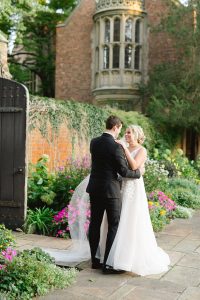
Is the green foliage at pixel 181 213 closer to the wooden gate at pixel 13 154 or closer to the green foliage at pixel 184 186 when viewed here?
the green foliage at pixel 184 186

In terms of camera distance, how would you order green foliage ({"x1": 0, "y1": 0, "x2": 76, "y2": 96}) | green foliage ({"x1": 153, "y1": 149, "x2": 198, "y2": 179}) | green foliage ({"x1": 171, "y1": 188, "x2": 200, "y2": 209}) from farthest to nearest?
green foliage ({"x1": 0, "y1": 0, "x2": 76, "y2": 96})
green foliage ({"x1": 153, "y1": 149, "x2": 198, "y2": 179})
green foliage ({"x1": 171, "y1": 188, "x2": 200, "y2": 209})

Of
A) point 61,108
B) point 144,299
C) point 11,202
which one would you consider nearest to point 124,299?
point 144,299

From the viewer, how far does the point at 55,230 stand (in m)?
7.23

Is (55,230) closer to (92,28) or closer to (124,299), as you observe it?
(124,299)

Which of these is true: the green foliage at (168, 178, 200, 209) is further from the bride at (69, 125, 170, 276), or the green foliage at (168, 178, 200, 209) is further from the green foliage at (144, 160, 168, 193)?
the bride at (69, 125, 170, 276)

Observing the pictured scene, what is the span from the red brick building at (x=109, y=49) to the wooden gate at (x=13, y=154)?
12046mm

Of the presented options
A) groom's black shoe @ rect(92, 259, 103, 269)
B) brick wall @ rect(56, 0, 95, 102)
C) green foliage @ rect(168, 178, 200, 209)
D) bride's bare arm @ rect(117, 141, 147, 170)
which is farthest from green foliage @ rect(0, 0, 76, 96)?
groom's black shoe @ rect(92, 259, 103, 269)

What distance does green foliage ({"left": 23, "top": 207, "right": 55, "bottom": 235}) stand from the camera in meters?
7.28

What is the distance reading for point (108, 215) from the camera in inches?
207

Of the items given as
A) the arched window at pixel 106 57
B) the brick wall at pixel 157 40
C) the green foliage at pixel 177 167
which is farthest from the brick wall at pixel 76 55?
the green foliage at pixel 177 167

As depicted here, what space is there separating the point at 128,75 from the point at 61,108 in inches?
357

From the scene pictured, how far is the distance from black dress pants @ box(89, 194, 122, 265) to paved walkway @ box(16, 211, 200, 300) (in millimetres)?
375

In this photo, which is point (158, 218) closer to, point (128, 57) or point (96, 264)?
point (96, 264)

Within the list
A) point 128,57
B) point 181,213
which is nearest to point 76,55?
point 128,57
